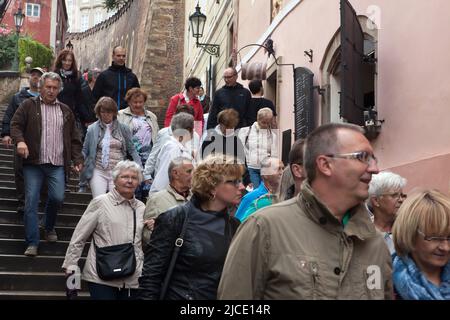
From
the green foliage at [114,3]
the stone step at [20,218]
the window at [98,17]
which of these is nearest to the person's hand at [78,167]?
the stone step at [20,218]

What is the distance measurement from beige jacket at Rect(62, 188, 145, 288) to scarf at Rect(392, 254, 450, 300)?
2.61 meters

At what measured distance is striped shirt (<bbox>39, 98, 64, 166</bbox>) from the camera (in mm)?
7441

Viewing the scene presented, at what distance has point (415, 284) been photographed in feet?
10.8

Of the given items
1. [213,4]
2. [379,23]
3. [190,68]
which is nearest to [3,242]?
[379,23]

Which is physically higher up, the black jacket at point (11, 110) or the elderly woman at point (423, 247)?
the black jacket at point (11, 110)

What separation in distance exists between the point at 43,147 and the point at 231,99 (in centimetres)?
360

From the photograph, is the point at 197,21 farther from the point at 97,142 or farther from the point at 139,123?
the point at 97,142

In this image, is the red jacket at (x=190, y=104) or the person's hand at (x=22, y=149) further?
the red jacket at (x=190, y=104)

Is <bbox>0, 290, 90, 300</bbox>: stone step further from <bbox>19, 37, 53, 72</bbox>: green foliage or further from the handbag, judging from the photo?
<bbox>19, 37, 53, 72</bbox>: green foliage

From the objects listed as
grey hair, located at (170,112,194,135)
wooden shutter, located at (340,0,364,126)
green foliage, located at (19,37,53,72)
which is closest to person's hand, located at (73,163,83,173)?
grey hair, located at (170,112,194,135)

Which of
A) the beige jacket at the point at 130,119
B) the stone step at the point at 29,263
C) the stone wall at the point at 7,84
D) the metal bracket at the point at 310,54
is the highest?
the stone wall at the point at 7,84

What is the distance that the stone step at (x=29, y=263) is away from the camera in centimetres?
733

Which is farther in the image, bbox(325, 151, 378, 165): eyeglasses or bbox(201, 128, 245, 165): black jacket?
bbox(201, 128, 245, 165): black jacket

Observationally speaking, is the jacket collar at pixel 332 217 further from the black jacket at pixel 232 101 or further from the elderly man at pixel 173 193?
the black jacket at pixel 232 101
